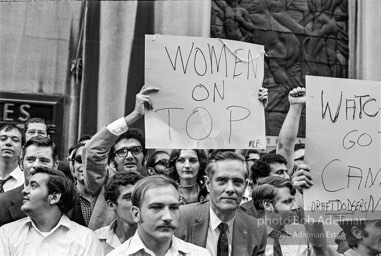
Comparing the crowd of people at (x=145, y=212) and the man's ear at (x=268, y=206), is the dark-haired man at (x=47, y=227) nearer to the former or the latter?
the crowd of people at (x=145, y=212)

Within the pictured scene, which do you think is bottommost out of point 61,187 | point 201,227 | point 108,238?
point 108,238

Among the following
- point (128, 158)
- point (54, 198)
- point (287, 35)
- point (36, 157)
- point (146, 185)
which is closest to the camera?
point (146, 185)

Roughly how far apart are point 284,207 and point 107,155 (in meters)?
1.33

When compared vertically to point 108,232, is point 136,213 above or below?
above

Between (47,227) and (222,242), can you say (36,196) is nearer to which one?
(47,227)

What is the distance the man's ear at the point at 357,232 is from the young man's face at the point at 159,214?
140cm

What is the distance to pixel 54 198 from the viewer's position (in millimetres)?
4418

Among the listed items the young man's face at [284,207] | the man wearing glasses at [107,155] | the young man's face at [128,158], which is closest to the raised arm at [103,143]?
the man wearing glasses at [107,155]

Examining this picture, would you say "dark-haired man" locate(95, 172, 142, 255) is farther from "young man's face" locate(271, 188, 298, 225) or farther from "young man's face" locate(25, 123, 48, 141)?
"young man's face" locate(25, 123, 48, 141)

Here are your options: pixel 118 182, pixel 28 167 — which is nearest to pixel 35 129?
pixel 28 167

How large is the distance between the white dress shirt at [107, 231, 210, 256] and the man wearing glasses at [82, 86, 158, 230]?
1055 millimetres

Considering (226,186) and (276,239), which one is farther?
(276,239)

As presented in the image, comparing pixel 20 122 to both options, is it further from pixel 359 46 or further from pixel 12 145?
pixel 359 46

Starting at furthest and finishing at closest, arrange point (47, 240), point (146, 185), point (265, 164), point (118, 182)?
1. point (265, 164)
2. point (118, 182)
3. point (47, 240)
4. point (146, 185)
